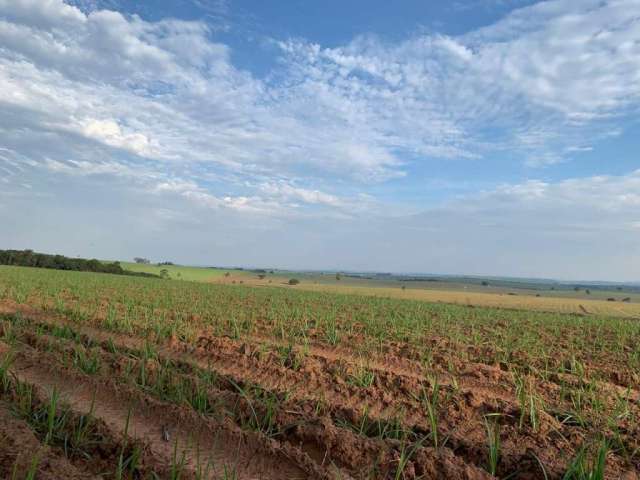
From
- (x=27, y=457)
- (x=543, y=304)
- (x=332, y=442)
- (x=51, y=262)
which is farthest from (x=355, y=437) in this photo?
(x=51, y=262)

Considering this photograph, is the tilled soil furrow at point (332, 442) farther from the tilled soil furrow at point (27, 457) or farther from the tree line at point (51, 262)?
the tree line at point (51, 262)

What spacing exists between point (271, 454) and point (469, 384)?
3744 mm

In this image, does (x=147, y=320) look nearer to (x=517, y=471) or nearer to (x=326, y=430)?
(x=326, y=430)

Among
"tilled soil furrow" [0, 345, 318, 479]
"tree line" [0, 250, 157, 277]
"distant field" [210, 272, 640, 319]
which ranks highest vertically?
"tree line" [0, 250, 157, 277]

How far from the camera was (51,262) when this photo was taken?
58.3 metres

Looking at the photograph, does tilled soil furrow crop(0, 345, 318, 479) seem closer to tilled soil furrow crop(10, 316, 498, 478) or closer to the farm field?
the farm field

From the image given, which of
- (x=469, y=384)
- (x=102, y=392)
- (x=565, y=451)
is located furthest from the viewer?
(x=469, y=384)

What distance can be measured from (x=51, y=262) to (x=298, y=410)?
65.3m

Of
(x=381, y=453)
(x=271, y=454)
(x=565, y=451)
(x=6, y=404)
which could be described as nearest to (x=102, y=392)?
(x=6, y=404)

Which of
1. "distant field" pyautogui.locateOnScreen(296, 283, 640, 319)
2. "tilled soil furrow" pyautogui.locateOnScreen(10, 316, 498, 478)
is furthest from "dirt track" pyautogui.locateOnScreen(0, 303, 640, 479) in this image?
"distant field" pyautogui.locateOnScreen(296, 283, 640, 319)

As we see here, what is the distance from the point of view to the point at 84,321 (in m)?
9.82

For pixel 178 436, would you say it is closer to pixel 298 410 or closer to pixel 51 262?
pixel 298 410

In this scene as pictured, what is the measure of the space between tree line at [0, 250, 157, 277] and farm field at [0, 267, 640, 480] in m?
55.9

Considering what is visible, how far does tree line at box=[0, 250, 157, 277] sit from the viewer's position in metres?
57.3
